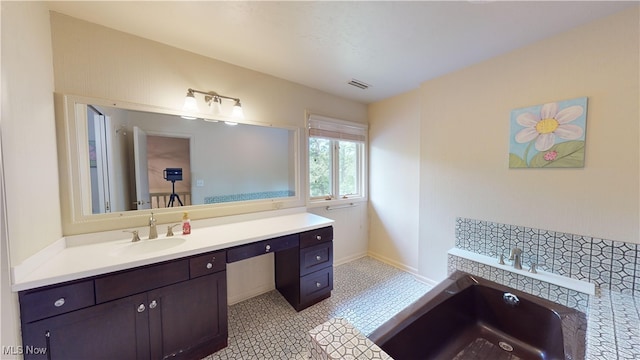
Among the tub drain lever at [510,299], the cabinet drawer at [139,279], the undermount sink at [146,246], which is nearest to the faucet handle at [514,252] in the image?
the tub drain lever at [510,299]

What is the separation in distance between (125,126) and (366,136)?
2828mm

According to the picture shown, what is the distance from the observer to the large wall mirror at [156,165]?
1573mm

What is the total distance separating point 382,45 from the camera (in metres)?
1.83

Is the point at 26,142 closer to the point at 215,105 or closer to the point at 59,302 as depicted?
the point at 59,302

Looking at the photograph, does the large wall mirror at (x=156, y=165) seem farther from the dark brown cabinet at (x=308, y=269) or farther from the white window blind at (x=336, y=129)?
the dark brown cabinet at (x=308, y=269)

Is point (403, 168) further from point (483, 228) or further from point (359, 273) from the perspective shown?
point (359, 273)

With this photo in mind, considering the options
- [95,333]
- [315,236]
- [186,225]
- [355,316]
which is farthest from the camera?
[315,236]

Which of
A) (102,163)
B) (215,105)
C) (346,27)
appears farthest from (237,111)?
(346,27)

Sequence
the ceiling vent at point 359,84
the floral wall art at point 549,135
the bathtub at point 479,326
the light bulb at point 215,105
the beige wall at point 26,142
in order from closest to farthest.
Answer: the beige wall at point 26,142
the bathtub at point 479,326
the floral wall art at point 549,135
the light bulb at point 215,105
the ceiling vent at point 359,84

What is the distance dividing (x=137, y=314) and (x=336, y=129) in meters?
2.66

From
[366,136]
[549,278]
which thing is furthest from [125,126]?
[549,278]

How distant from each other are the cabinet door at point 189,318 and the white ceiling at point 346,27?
185cm

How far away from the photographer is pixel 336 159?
10.4ft

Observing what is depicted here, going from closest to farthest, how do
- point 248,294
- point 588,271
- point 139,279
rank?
point 139,279
point 588,271
point 248,294
